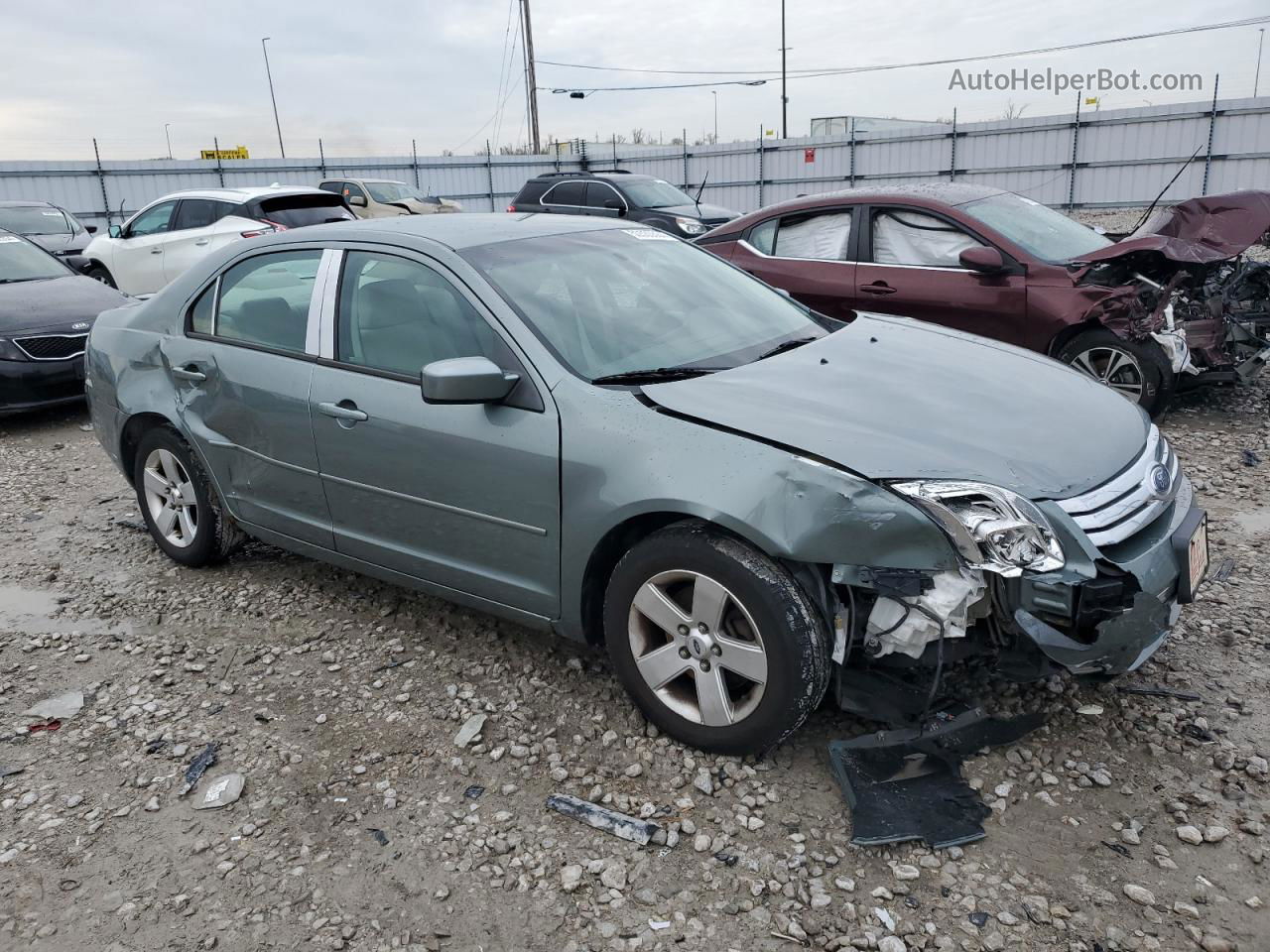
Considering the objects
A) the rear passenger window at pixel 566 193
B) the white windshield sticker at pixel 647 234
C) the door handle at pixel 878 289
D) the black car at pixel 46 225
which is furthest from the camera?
the rear passenger window at pixel 566 193

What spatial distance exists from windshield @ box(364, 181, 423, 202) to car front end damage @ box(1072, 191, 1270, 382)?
47.3 feet

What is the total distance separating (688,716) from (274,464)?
6.75 feet

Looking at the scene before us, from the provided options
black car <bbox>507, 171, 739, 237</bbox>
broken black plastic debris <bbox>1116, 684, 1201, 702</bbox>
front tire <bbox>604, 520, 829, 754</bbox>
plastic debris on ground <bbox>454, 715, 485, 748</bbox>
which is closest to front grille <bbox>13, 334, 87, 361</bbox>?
plastic debris on ground <bbox>454, 715, 485, 748</bbox>

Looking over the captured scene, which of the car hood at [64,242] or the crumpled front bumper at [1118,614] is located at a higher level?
the car hood at [64,242]

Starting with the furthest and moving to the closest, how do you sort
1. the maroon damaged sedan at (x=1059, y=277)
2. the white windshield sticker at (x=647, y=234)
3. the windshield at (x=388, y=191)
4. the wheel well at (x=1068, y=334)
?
the windshield at (x=388, y=191) → the wheel well at (x=1068, y=334) → the maroon damaged sedan at (x=1059, y=277) → the white windshield sticker at (x=647, y=234)

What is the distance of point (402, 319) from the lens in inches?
141

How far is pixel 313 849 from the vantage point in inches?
109

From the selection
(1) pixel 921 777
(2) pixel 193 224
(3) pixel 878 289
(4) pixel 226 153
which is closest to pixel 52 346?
(2) pixel 193 224

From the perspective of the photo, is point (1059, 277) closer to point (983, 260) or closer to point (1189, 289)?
point (983, 260)

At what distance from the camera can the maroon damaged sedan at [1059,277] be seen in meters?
6.15

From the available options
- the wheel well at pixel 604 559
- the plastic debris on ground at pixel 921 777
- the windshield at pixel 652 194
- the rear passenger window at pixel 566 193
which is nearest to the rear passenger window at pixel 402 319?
the wheel well at pixel 604 559

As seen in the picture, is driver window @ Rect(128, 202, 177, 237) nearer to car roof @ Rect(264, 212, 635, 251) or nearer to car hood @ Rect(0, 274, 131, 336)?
car hood @ Rect(0, 274, 131, 336)

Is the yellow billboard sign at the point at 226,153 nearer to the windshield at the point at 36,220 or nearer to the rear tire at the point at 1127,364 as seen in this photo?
the windshield at the point at 36,220

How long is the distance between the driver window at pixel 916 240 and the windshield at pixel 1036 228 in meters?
0.21
